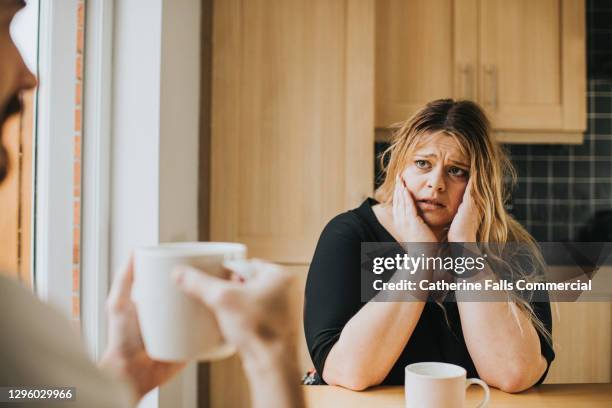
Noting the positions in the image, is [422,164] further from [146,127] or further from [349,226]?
[146,127]

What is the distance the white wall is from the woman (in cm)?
36

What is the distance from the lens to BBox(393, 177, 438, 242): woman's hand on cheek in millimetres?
857

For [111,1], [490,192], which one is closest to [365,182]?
[490,192]

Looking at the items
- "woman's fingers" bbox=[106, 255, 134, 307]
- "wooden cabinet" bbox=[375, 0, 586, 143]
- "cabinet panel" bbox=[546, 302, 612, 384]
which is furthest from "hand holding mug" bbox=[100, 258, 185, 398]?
"wooden cabinet" bbox=[375, 0, 586, 143]

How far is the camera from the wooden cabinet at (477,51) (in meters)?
1.49

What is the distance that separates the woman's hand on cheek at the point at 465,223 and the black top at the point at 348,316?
106 millimetres

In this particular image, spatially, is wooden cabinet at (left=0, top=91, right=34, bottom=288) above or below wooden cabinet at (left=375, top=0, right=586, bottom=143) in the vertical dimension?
below

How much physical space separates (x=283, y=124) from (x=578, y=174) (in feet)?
3.41

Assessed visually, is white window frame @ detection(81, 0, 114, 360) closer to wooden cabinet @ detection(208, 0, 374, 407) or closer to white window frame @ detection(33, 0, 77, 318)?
white window frame @ detection(33, 0, 77, 318)

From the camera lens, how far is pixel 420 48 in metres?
1.49

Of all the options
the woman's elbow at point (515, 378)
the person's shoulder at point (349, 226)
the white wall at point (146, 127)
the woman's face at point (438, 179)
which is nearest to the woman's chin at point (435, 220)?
the woman's face at point (438, 179)

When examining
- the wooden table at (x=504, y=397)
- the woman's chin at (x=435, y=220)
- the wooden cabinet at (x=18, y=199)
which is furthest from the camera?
the woman's chin at (x=435, y=220)

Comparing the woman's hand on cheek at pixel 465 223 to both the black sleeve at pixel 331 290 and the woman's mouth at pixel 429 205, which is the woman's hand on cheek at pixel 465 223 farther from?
the black sleeve at pixel 331 290

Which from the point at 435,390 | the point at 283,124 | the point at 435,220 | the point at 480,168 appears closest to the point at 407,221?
the point at 435,220
